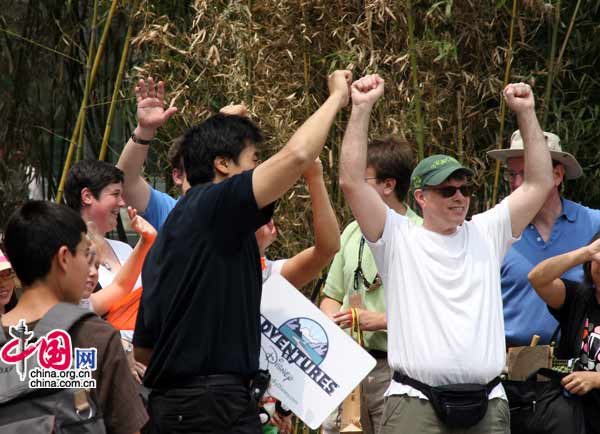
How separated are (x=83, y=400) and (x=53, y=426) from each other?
3.4 inches

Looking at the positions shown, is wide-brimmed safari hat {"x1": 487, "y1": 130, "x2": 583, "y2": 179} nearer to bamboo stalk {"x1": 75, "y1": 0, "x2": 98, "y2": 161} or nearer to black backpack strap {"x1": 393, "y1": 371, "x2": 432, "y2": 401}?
black backpack strap {"x1": 393, "y1": 371, "x2": 432, "y2": 401}

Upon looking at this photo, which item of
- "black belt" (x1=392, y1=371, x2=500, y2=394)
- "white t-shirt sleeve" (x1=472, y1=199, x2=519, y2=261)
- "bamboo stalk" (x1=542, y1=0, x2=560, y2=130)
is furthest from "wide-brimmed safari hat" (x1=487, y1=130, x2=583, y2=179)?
"black belt" (x1=392, y1=371, x2=500, y2=394)

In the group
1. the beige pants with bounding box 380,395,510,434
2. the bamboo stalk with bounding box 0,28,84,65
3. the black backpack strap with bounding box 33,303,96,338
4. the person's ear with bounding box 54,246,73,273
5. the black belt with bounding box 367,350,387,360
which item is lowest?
the black belt with bounding box 367,350,387,360

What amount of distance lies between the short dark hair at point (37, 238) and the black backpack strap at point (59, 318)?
110 mm

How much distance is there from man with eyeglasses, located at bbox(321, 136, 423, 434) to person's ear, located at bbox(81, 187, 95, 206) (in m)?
0.96

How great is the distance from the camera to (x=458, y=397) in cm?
356

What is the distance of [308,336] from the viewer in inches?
137

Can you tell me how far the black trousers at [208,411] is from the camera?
9.98 ft

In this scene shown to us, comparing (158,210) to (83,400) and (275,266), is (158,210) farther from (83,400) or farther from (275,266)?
(83,400)

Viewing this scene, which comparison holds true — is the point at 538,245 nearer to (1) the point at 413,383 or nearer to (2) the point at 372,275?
(2) the point at 372,275

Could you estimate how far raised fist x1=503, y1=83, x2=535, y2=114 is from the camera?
12.7 feet

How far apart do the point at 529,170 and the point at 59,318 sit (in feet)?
6.13

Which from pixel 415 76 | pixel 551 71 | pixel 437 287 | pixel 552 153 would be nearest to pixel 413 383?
pixel 437 287

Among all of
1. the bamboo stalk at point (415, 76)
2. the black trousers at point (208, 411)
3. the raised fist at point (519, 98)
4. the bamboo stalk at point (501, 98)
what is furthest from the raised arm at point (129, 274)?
the bamboo stalk at point (501, 98)
